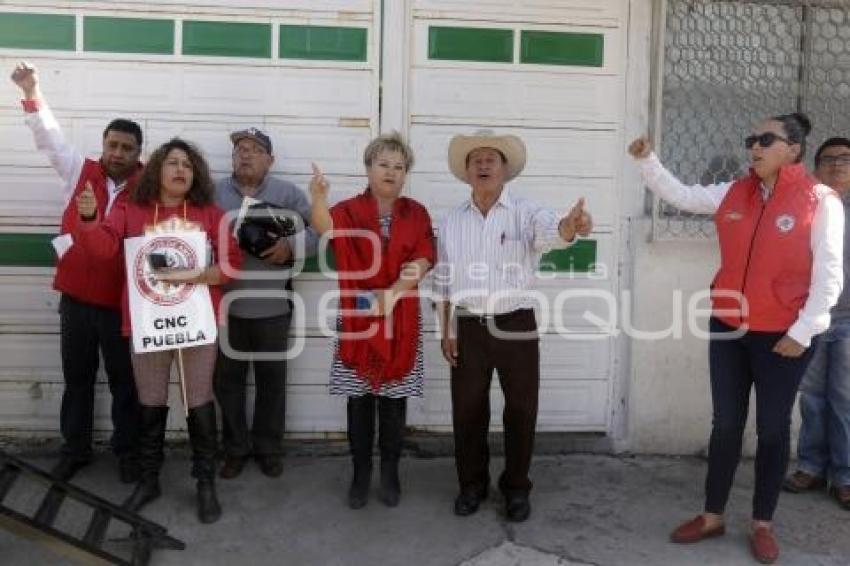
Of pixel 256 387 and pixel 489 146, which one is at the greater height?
pixel 489 146

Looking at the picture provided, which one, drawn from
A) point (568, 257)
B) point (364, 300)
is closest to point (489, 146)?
point (364, 300)

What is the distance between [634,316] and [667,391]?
1.53 feet

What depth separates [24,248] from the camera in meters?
4.71

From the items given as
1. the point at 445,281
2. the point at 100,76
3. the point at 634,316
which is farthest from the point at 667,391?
the point at 100,76

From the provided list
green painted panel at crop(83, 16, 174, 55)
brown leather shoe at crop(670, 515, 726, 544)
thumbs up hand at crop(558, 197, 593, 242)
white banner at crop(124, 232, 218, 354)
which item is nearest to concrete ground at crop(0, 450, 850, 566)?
brown leather shoe at crop(670, 515, 726, 544)

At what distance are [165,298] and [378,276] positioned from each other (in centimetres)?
94

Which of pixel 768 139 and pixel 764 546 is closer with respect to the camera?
pixel 768 139

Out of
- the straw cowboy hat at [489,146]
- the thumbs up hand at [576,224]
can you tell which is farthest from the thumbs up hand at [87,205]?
the thumbs up hand at [576,224]

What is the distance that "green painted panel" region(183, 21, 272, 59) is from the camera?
4668 millimetres

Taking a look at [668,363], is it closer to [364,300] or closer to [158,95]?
[364,300]

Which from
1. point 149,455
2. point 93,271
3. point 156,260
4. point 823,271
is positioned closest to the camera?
point 823,271

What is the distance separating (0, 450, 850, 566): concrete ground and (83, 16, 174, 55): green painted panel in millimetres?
2128

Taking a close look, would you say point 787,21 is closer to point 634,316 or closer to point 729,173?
point 729,173

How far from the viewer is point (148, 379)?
3.98 meters
